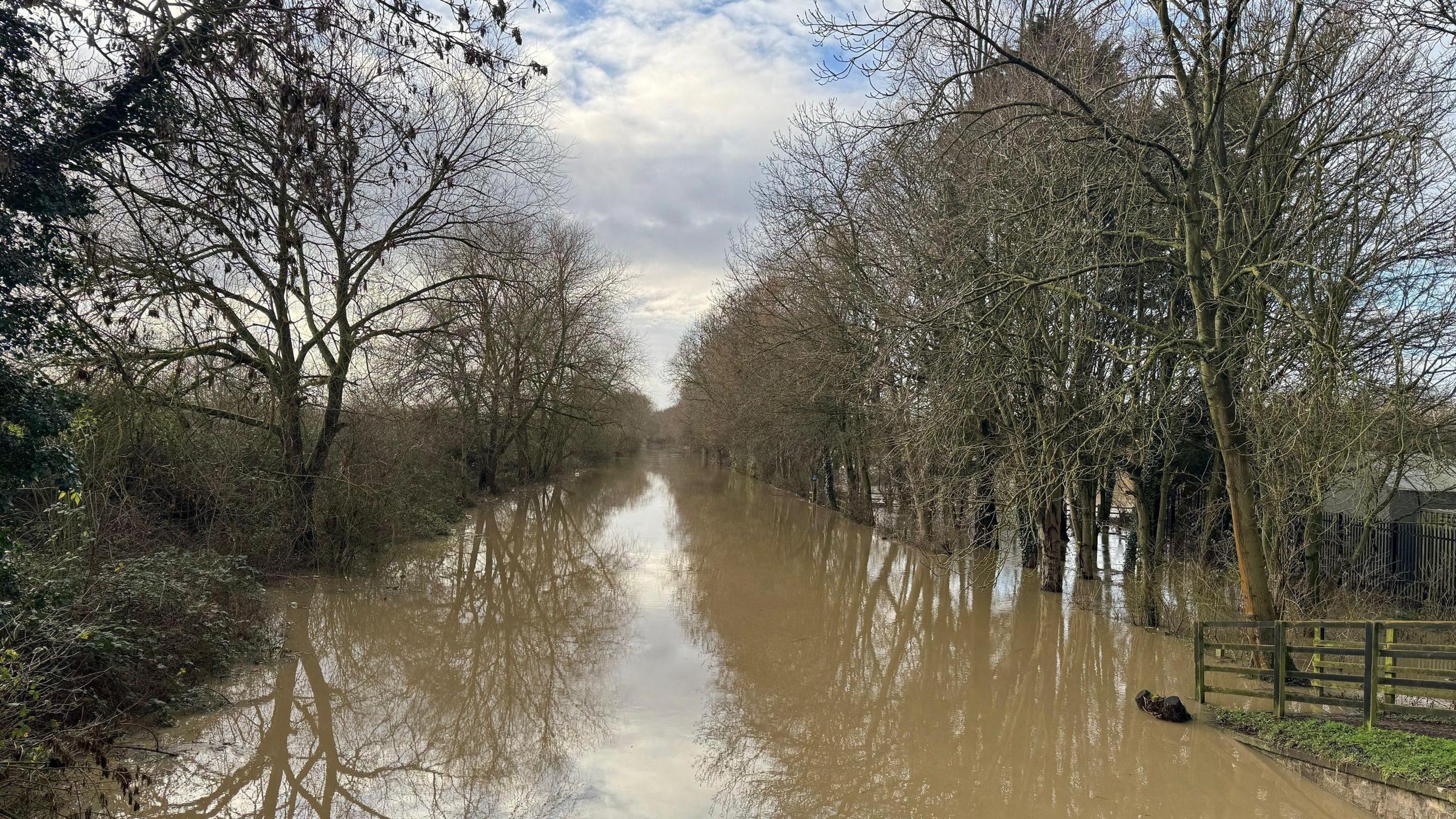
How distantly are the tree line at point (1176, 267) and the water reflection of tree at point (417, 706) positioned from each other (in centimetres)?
541

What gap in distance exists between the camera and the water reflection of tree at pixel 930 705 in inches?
268

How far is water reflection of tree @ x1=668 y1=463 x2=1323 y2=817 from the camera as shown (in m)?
6.81

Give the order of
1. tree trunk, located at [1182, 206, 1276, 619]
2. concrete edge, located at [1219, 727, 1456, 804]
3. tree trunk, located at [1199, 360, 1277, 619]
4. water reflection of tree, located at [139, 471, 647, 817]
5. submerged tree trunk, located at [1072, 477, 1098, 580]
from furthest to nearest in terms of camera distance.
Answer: submerged tree trunk, located at [1072, 477, 1098, 580], tree trunk, located at [1199, 360, 1277, 619], tree trunk, located at [1182, 206, 1276, 619], water reflection of tree, located at [139, 471, 647, 817], concrete edge, located at [1219, 727, 1456, 804]

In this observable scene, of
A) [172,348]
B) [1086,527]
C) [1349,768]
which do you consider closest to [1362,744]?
[1349,768]

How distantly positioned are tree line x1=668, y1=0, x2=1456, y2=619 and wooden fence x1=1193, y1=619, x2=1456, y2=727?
62cm

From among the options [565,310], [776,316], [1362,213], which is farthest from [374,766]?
[565,310]

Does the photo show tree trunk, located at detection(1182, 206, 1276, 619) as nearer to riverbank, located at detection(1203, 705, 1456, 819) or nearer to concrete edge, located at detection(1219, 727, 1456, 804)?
riverbank, located at detection(1203, 705, 1456, 819)

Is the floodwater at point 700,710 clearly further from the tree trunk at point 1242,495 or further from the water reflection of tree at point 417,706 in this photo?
the tree trunk at point 1242,495

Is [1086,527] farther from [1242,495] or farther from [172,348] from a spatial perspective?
[172,348]

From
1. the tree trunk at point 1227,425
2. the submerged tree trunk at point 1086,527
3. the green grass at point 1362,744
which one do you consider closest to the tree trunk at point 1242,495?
the tree trunk at point 1227,425

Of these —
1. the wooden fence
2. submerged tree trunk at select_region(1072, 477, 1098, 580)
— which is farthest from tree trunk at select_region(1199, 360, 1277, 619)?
submerged tree trunk at select_region(1072, 477, 1098, 580)

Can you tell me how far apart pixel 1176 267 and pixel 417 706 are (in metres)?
9.82

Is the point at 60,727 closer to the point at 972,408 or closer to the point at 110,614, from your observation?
the point at 110,614

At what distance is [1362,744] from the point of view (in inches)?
264
